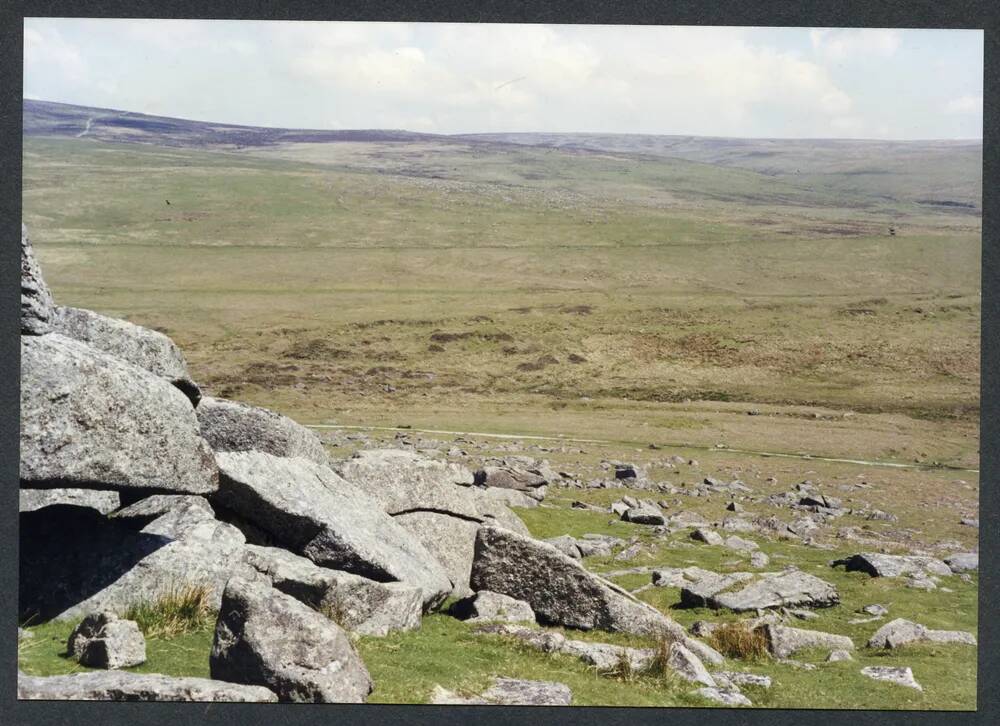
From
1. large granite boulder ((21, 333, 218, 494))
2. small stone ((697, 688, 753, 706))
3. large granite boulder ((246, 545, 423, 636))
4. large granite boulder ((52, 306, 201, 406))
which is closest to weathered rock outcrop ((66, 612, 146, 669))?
large granite boulder ((21, 333, 218, 494))

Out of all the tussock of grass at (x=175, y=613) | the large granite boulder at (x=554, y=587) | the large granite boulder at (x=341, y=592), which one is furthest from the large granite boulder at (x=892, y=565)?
the tussock of grass at (x=175, y=613)

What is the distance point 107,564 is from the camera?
1569cm

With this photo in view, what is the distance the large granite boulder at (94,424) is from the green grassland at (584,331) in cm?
239

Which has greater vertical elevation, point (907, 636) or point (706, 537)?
point (907, 636)

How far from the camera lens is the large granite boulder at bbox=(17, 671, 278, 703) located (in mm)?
12766

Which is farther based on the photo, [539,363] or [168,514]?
[539,363]

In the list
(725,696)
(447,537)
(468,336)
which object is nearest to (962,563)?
(447,537)

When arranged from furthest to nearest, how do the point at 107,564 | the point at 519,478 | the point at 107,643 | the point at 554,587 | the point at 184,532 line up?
the point at 519,478 → the point at 554,587 → the point at 184,532 → the point at 107,564 → the point at 107,643

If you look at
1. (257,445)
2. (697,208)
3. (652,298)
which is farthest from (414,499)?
(697,208)

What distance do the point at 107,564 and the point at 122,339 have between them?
12.0ft

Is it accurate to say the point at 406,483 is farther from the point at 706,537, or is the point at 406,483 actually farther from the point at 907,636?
the point at 706,537

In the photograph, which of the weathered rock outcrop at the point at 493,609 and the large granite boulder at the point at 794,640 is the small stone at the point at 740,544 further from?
the weathered rock outcrop at the point at 493,609

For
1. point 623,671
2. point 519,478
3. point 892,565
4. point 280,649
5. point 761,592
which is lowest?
point 519,478

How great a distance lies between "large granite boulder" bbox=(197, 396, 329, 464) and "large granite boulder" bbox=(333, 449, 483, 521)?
1295 millimetres
